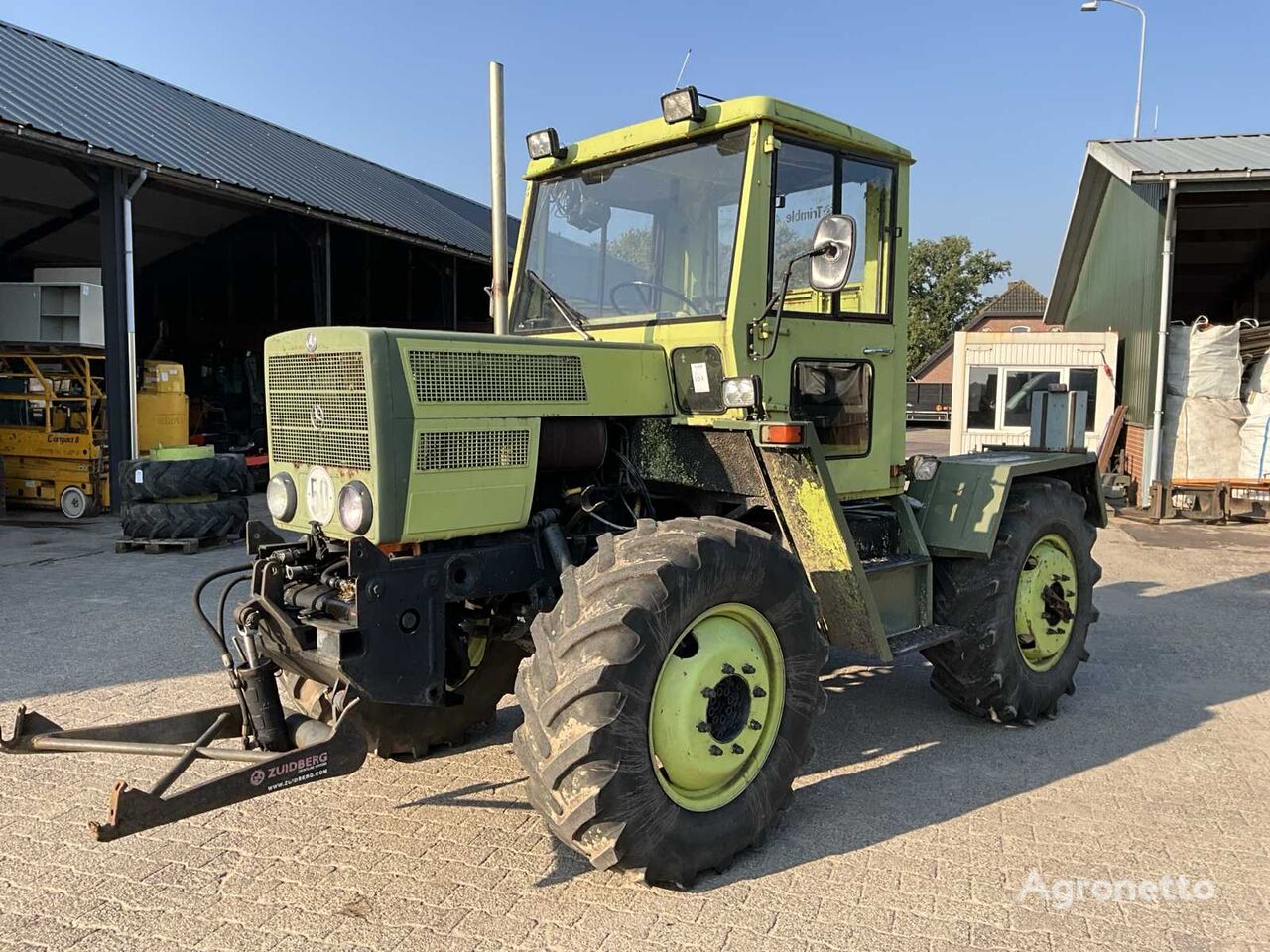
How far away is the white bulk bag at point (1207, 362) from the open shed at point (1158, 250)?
270 millimetres

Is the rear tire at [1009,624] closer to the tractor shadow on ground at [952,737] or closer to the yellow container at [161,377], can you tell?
the tractor shadow on ground at [952,737]

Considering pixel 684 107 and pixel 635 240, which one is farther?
pixel 635 240

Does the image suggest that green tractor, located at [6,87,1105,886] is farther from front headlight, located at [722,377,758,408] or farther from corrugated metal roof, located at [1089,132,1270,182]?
corrugated metal roof, located at [1089,132,1270,182]

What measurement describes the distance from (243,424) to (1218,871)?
20.7 m

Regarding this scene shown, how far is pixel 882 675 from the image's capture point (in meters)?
5.89

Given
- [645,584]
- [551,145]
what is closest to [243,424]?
[551,145]

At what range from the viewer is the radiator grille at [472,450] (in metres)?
3.43

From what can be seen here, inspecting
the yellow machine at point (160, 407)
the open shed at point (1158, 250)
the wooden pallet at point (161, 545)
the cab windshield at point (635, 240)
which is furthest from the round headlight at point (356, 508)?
the open shed at point (1158, 250)

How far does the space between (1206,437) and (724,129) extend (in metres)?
11.5

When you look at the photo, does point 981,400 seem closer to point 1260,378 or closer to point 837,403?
point 1260,378

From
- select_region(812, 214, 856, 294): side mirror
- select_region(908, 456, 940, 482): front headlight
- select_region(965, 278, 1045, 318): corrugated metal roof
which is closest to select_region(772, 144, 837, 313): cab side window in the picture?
select_region(812, 214, 856, 294): side mirror

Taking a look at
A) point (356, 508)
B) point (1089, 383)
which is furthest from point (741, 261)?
point (1089, 383)

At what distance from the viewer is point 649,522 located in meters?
3.49

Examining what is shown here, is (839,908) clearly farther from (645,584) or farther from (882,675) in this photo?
(882,675)
